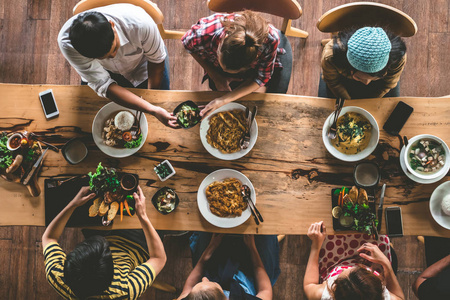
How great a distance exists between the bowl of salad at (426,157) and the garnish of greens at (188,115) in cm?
120

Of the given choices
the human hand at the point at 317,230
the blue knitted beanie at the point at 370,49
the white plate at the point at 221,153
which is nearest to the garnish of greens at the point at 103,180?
the white plate at the point at 221,153

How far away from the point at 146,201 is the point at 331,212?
1081mm

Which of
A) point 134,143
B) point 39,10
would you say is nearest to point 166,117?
point 134,143

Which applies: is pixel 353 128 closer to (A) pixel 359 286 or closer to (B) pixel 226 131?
(B) pixel 226 131

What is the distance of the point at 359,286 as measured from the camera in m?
1.74

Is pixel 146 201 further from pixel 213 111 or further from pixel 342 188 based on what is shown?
pixel 342 188

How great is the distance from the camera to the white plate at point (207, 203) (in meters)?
1.80

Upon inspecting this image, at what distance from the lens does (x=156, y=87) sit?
2.25m

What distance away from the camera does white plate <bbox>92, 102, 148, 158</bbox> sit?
1850mm

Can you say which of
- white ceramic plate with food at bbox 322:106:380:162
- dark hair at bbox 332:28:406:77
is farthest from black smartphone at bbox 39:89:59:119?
dark hair at bbox 332:28:406:77

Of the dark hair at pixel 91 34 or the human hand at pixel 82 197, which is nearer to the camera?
the dark hair at pixel 91 34

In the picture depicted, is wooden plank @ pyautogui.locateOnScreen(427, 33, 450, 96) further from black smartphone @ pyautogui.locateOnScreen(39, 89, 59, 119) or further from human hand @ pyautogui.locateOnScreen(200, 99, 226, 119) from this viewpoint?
black smartphone @ pyautogui.locateOnScreen(39, 89, 59, 119)

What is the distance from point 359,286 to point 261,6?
1777mm

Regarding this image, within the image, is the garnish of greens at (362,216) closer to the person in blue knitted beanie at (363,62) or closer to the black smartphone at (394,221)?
the black smartphone at (394,221)
